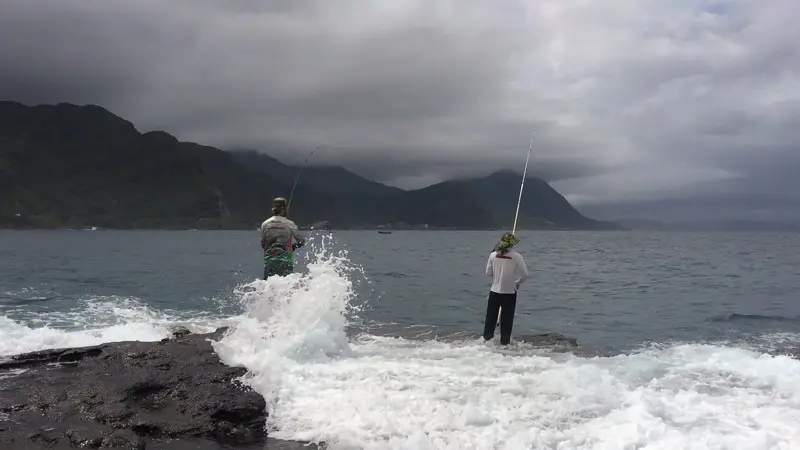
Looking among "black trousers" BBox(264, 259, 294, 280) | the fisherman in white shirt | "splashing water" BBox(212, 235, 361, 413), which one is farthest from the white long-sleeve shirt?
"black trousers" BBox(264, 259, 294, 280)

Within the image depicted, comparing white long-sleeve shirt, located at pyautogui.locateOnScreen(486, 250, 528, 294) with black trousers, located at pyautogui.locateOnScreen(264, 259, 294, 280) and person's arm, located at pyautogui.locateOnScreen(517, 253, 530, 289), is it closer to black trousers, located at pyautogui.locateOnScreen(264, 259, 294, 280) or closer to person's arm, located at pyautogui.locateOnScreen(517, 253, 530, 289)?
person's arm, located at pyautogui.locateOnScreen(517, 253, 530, 289)

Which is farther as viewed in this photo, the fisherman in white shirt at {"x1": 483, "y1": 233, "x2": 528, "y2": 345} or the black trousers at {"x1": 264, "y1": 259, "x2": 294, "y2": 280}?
the fisherman in white shirt at {"x1": 483, "y1": 233, "x2": 528, "y2": 345}

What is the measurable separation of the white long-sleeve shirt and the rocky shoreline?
6416 mm

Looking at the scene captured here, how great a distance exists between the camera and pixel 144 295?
79.1ft

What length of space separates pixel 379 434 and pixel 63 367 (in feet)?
17.2

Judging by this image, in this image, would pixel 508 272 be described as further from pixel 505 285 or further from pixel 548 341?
pixel 548 341

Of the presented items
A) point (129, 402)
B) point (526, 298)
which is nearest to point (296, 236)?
point (129, 402)

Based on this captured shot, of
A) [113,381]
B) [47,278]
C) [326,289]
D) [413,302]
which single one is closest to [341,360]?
[326,289]

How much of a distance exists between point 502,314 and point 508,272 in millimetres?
929

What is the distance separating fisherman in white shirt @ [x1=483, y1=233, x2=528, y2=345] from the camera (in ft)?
43.2

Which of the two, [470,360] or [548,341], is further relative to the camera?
[548,341]

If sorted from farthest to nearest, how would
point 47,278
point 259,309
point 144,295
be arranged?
point 47,278 < point 144,295 < point 259,309

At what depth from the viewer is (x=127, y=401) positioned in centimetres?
764

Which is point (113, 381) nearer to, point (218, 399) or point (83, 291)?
point (218, 399)
